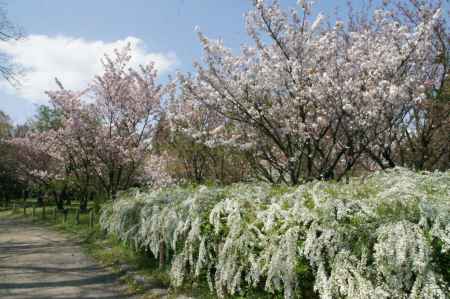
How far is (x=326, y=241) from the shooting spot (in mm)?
4043

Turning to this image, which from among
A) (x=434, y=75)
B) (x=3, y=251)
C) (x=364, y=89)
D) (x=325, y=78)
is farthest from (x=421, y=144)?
(x=3, y=251)

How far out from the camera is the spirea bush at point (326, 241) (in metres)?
3.58

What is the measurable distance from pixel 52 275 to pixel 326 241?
6650 millimetres

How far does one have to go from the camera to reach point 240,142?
447 inches

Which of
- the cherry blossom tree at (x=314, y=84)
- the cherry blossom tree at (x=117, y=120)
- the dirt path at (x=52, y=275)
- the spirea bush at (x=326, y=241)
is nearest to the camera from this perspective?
the spirea bush at (x=326, y=241)

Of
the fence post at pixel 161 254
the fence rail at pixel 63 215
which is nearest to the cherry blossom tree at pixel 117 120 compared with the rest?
the fence rail at pixel 63 215

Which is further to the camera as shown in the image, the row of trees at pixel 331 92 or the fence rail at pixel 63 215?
the fence rail at pixel 63 215

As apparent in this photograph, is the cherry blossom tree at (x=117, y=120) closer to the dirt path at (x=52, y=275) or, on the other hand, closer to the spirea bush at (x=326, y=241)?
the dirt path at (x=52, y=275)

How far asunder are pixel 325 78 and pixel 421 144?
15.0 feet

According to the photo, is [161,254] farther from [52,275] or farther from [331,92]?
[331,92]

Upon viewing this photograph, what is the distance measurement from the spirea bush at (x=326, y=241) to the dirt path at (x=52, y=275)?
78.2 inches

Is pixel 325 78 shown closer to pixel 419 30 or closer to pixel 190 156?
pixel 419 30

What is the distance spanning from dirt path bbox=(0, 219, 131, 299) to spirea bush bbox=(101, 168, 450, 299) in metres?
1.99

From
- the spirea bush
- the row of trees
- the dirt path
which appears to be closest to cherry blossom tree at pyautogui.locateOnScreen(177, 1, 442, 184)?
the row of trees
